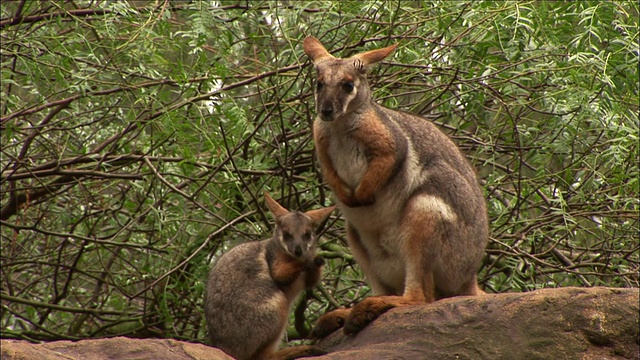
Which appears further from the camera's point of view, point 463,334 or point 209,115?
point 209,115

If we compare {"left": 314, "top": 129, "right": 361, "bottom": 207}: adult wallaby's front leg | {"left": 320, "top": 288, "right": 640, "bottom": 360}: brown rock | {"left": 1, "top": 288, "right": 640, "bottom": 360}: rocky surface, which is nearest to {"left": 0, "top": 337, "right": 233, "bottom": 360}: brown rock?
{"left": 1, "top": 288, "right": 640, "bottom": 360}: rocky surface

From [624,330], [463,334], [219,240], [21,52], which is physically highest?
[21,52]

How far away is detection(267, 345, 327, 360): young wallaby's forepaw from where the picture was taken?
692 centimetres

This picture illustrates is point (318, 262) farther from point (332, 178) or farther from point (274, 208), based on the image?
point (332, 178)

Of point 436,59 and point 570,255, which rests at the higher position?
point 436,59

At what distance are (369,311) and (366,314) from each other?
30mm

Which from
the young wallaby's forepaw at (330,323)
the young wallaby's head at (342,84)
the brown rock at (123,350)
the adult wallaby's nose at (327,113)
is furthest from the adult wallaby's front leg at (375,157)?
the brown rock at (123,350)

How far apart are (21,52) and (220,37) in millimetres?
1736

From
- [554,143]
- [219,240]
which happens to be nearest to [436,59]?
[554,143]

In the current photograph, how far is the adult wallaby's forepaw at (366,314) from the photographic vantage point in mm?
6648

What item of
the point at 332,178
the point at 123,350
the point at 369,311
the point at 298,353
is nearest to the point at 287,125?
the point at 332,178

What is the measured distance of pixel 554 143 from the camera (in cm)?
824

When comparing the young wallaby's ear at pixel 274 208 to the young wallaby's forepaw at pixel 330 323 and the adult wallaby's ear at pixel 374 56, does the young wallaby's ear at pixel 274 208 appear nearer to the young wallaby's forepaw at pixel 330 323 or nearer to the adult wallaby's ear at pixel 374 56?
the young wallaby's forepaw at pixel 330 323

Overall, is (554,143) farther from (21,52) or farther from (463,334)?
(21,52)
